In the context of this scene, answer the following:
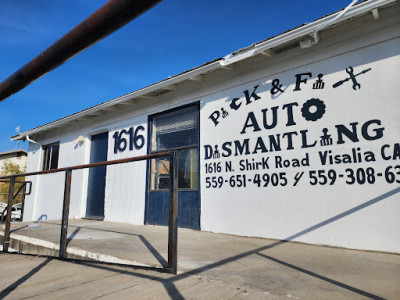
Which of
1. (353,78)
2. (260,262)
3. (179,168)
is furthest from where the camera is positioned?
(179,168)

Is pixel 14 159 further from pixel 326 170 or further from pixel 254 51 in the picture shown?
pixel 326 170

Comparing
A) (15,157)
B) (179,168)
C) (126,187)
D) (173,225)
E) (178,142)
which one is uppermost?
(15,157)

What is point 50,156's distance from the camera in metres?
10.2

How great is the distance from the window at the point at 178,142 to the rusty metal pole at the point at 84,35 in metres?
5.14

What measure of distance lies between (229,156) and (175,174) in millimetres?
2780

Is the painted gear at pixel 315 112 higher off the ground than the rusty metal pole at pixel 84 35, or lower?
higher

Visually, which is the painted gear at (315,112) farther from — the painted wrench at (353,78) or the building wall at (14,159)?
the building wall at (14,159)

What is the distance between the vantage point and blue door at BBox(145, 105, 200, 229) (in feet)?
19.1

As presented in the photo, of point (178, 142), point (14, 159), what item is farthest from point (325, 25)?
point (14, 159)

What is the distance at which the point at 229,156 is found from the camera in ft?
17.4

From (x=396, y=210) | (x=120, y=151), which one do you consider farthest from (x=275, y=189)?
(x=120, y=151)

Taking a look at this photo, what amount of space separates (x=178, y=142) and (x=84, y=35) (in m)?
5.80

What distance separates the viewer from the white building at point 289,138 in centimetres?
379

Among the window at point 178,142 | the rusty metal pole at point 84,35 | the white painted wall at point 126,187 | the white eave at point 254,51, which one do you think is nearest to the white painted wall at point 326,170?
the white eave at point 254,51
